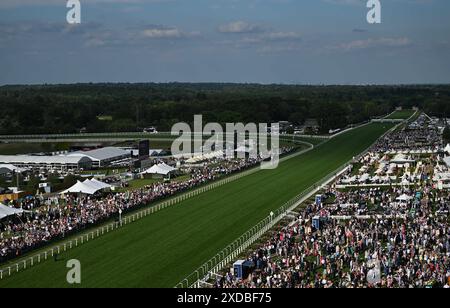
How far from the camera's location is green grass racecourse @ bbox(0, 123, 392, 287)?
21.5m

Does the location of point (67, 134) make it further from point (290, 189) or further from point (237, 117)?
point (290, 189)

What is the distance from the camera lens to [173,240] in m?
27.4

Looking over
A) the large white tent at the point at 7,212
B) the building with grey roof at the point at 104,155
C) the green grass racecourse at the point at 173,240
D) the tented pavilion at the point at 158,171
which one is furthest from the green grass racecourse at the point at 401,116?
the large white tent at the point at 7,212

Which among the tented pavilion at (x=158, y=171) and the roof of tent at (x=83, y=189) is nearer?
the roof of tent at (x=83, y=189)

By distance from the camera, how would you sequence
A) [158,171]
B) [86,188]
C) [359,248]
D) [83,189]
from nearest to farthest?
[359,248] → [83,189] → [86,188] → [158,171]

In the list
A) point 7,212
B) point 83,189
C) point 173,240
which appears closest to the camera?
point 173,240

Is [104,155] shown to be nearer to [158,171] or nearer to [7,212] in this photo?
[158,171]

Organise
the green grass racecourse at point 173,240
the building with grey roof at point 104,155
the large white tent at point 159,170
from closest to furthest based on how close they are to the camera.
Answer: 1. the green grass racecourse at point 173,240
2. the large white tent at point 159,170
3. the building with grey roof at point 104,155

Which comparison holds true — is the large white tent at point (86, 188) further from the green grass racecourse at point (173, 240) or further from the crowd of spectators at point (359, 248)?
the crowd of spectators at point (359, 248)

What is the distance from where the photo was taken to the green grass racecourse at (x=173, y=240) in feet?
70.5

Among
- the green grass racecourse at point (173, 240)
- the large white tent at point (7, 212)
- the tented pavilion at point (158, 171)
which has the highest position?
the large white tent at point (7, 212)

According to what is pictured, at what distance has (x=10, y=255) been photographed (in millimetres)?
23859

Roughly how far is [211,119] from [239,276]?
83708 mm

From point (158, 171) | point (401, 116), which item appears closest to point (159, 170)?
point (158, 171)
